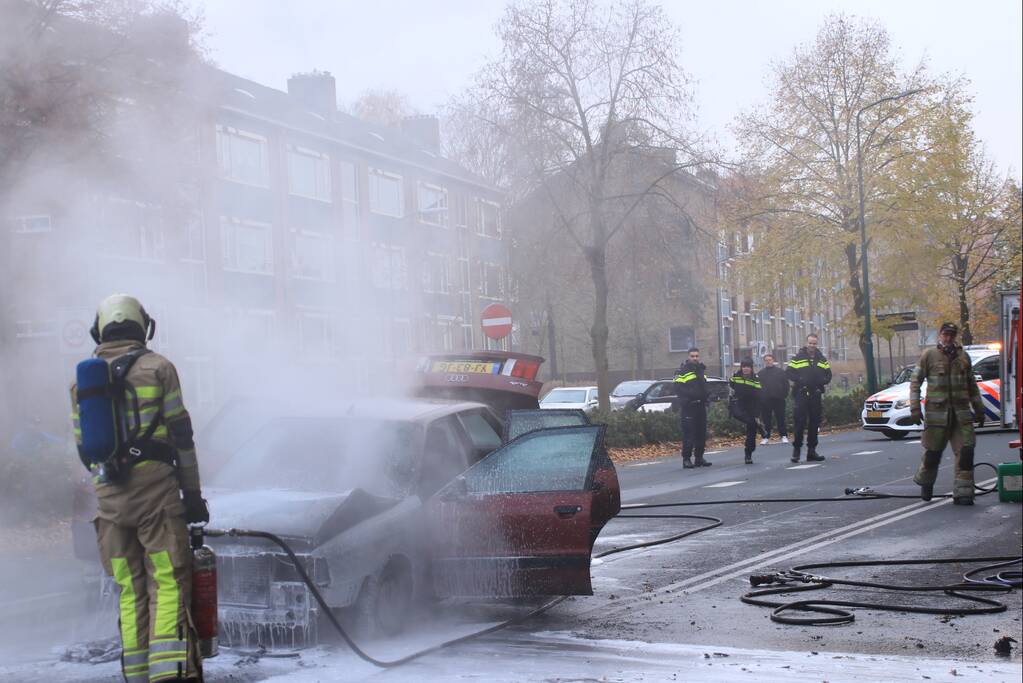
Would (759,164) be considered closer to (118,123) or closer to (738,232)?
(738,232)

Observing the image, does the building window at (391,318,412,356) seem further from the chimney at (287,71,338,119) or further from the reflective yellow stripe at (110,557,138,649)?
the reflective yellow stripe at (110,557,138,649)

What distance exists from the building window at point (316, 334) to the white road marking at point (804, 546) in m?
3.14

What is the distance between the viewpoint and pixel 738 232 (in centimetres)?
3897

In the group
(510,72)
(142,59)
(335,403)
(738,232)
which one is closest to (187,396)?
(335,403)

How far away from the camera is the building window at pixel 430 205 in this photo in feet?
33.5

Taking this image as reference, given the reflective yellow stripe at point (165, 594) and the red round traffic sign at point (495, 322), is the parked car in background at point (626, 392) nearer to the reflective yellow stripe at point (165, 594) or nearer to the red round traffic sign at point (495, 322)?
the red round traffic sign at point (495, 322)

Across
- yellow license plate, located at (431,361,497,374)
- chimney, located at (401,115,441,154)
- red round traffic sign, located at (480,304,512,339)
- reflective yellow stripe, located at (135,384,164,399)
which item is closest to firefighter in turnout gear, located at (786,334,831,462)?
red round traffic sign, located at (480,304,512,339)

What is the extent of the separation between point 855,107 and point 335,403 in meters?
33.2

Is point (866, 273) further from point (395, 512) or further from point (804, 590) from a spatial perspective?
point (395, 512)

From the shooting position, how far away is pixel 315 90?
7953 millimetres

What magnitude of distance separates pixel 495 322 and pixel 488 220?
3.59 ft

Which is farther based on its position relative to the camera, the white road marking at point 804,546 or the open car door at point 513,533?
the white road marking at point 804,546

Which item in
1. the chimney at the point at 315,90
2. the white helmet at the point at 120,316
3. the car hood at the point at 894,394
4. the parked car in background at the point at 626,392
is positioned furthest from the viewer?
the parked car in background at the point at 626,392

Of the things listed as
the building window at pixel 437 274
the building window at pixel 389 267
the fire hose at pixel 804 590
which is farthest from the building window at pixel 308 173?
the fire hose at pixel 804 590
